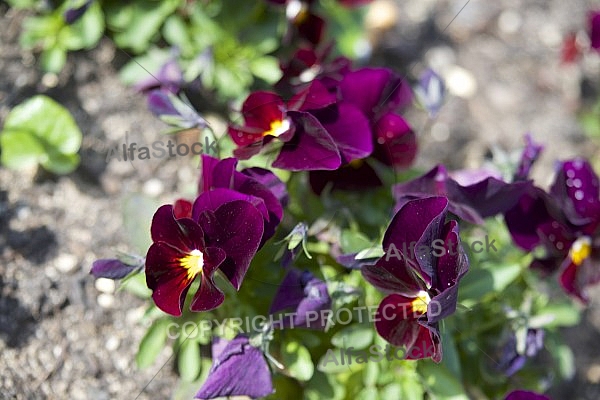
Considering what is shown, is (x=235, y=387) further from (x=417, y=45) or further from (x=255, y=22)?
(x=417, y=45)

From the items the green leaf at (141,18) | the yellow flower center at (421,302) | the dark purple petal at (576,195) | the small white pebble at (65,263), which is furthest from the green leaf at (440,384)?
the green leaf at (141,18)

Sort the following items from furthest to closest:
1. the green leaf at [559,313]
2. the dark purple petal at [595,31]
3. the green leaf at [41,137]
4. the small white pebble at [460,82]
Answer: the small white pebble at [460,82], the dark purple petal at [595,31], the green leaf at [41,137], the green leaf at [559,313]

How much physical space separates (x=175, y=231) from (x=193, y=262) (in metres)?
0.08

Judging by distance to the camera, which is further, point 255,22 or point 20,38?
point 255,22

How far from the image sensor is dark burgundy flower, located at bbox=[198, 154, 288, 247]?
4.80ft

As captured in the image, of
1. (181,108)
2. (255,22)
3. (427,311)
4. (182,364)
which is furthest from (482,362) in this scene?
(255,22)

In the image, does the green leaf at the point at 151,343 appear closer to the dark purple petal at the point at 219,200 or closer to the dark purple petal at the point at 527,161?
the dark purple petal at the point at 219,200

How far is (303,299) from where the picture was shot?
159 cm

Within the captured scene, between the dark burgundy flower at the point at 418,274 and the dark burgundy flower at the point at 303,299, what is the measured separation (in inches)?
4.7

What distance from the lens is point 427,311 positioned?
1.42 meters

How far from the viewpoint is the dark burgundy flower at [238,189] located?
1464mm

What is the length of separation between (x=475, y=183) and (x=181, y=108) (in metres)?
0.68

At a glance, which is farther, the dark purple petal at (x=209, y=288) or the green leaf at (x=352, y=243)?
the green leaf at (x=352, y=243)

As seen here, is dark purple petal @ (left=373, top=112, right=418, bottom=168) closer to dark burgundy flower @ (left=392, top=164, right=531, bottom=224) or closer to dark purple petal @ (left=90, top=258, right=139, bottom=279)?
dark burgundy flower @ (left=392, top=164, right=531, bottom=224)
